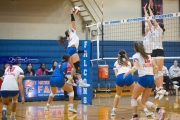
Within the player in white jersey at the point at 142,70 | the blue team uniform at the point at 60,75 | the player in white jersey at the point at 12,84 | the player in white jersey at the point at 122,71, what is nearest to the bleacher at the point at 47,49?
the blue team uniform at the point at 60,75

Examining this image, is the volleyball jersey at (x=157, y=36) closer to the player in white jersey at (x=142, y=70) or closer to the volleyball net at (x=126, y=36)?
the player in white jersey at (x=142, y=70)

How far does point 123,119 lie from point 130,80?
1114 millimetres

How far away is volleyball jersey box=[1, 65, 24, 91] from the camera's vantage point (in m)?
8.76

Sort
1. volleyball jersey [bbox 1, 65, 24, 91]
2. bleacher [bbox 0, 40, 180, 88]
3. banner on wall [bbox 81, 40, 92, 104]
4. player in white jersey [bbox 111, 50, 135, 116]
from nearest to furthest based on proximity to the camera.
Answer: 1. volleyball jersey [bbox 1, 65, 24, 91]
2. player in white jersey [bbox 111, 50, 135, 116]
3. banner on wall [bbox 81, 40, 92, 104]
4. bleacher [bbox 0, 40, 180, 88]

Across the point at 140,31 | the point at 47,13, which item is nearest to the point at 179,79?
the point at 140,31

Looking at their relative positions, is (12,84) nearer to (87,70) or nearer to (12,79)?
(12,79)

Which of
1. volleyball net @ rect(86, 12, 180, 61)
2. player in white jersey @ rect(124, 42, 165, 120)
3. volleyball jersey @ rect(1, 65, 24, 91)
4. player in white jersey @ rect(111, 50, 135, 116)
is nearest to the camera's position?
player in white jersey @ rect(124, 42, 165, 120)

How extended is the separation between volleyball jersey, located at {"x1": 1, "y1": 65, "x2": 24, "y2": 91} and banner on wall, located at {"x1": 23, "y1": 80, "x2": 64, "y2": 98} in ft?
20.7

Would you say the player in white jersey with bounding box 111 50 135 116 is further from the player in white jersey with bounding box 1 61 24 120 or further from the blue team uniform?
the player in white jersey with bounding box 1 61 24 120

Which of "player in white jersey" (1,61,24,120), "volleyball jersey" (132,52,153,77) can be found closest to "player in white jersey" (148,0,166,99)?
"volleyball jersey" (132,52,153,77)

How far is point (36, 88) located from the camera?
611 inches

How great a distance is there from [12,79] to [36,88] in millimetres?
6723

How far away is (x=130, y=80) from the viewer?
9805 millimetres

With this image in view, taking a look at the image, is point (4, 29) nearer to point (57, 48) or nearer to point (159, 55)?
point (57, 48)
